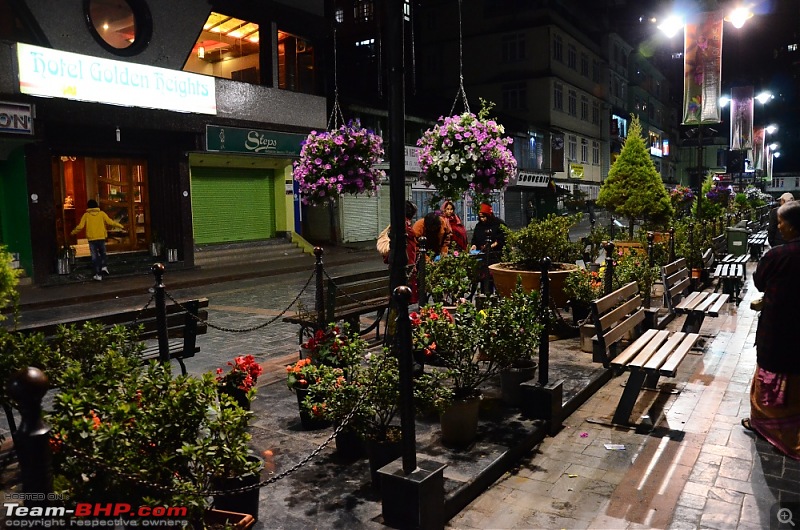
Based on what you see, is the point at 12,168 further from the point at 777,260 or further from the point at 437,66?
the point at 437,66

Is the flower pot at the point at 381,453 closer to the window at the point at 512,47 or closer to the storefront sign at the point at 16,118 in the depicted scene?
the storefront sign at the point at 16,118

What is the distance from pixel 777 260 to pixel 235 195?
2022 centimetres

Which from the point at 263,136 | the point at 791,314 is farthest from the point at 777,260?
the point at 263,136

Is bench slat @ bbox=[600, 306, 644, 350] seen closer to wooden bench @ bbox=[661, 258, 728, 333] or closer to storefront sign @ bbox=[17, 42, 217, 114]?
wooden bench @ bbox=[661, 258, 728, 333]

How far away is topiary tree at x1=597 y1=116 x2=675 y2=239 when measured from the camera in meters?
17.0

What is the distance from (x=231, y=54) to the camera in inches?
894

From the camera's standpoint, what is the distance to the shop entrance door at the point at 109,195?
59.6ft

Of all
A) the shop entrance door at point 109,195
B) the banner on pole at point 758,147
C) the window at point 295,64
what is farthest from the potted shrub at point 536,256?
the banner on pole at point 758,147

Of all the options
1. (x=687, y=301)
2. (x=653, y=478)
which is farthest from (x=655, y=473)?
(x=687, y=301)

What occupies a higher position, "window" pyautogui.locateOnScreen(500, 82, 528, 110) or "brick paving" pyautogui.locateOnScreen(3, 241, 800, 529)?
"window" pyautogui.locateOnScreen(500, 82, 528, 110)

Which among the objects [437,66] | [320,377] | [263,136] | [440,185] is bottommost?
[320,377]

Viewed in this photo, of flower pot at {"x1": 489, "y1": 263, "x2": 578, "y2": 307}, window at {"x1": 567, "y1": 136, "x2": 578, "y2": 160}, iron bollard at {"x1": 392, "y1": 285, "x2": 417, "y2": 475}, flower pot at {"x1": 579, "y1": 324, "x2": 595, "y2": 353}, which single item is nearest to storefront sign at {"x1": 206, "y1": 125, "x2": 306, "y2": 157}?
flower pot at {"x1": 489, "y1": 263, "x2": 578, "y2": 307}

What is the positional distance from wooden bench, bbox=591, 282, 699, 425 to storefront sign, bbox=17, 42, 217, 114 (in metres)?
14.4

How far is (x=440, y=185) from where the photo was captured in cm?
866
